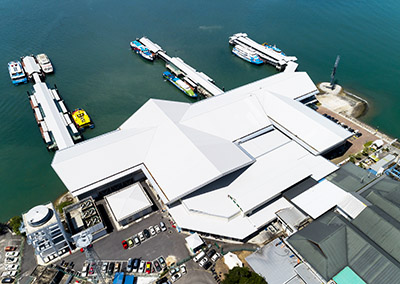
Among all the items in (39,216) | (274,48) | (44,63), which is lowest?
(39,216)

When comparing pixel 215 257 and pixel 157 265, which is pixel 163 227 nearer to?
pixel 157 265

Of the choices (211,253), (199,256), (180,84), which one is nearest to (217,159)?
(211,253)

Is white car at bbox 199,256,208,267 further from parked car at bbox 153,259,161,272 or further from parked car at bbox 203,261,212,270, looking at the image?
parked car at bbox 153,259,161,272

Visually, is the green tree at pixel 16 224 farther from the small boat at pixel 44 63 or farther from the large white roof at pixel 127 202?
the small boat at pixel 44 63

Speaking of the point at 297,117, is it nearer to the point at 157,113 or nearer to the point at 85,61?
the point at 157,113

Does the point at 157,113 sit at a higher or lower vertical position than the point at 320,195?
higher

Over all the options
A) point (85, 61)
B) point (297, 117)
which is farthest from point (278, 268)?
point (85, 61)

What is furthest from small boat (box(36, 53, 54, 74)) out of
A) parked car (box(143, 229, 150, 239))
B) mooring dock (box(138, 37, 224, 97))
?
parked car (box(143, 229, 150, 239))
